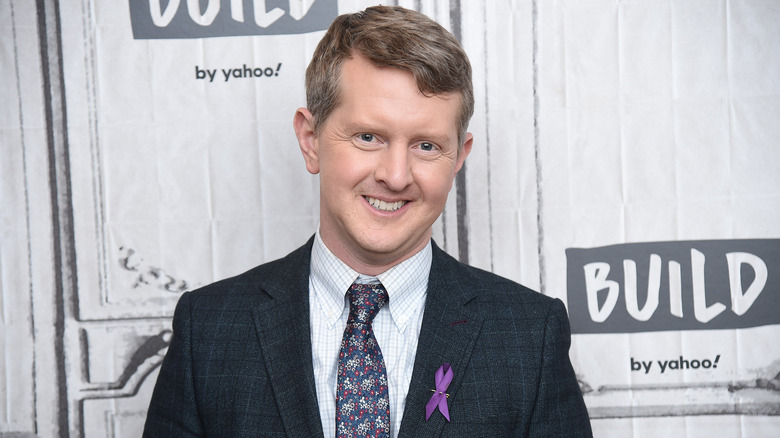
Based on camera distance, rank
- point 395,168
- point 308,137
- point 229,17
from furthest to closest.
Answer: point 229,17
point 308,137
point 395,168

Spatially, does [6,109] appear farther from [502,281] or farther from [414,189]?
[502,281]

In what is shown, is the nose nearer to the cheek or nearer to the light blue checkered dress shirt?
the cheek

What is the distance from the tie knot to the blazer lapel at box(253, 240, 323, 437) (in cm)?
7

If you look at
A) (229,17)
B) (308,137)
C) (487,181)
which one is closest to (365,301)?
(308,137)

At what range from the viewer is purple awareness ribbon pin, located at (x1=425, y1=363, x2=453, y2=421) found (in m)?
1.11

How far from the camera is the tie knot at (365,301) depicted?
1172mm

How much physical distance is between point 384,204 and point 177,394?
0.46 metres

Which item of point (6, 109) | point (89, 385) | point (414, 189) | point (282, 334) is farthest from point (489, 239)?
point (6, 109)

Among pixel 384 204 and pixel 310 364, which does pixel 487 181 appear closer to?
pixel 384 204

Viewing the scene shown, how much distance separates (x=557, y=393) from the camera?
1.21 meters

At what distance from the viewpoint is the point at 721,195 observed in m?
1.58

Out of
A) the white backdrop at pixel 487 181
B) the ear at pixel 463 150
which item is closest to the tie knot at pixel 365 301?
the ear at pixel 463 150

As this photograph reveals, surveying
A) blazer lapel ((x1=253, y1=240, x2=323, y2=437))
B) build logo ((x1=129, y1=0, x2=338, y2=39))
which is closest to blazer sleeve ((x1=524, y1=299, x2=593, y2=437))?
blazer lapel ((x1=253, y1=240, x2=323, y2=437))

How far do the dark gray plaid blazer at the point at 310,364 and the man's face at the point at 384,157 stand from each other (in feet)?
0.44
